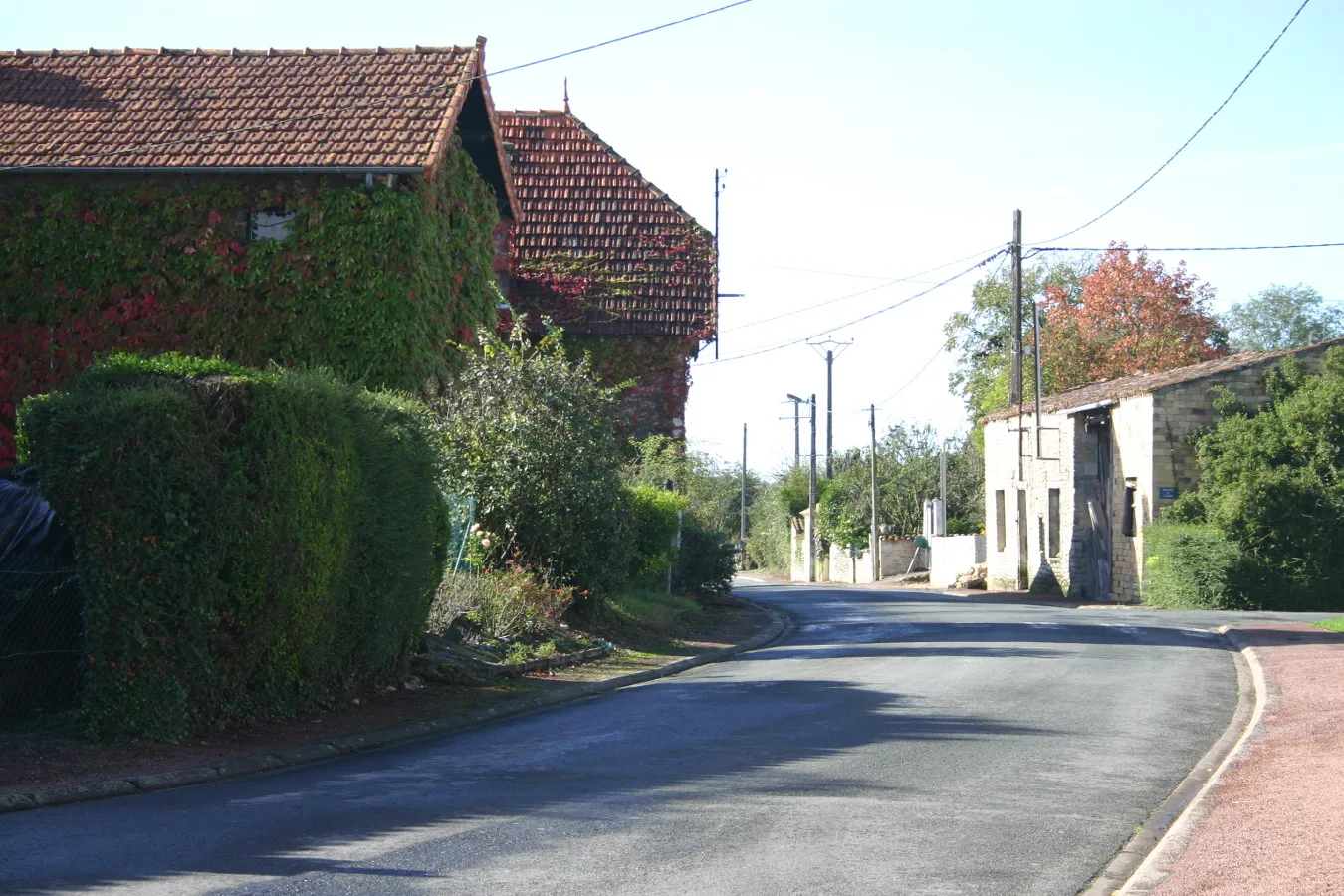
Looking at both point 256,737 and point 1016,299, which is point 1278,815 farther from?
point 1016,299

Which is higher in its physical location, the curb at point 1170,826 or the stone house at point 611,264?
the stone house at point 611,264

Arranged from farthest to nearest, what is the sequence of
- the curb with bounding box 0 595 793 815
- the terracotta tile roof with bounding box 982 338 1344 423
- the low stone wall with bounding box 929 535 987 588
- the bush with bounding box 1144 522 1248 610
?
the low stone wall with bounding box 929 535 987 588, the terracotta tile roof with bounding box 982 338 1344 423, the bush with bounding box 1144 522 1248 610, the curb with bounding box 0 595 793 815

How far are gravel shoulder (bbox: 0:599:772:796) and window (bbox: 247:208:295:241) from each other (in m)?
7.77

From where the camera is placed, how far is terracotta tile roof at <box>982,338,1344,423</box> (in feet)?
98.2

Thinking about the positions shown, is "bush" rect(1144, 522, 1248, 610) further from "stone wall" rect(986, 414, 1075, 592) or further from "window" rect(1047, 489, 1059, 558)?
"window" rect(1047, 489, 1059, 558)

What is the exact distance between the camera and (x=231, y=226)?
776 inches

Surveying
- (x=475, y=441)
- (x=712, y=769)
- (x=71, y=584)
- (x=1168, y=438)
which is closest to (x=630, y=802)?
(x=712, y=769)

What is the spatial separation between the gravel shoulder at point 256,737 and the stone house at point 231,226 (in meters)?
6.22

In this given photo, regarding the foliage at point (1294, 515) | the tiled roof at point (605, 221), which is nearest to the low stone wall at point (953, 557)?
the foliage at point (1294, 515)

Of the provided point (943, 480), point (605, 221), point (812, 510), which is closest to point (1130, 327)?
point (943, 480)

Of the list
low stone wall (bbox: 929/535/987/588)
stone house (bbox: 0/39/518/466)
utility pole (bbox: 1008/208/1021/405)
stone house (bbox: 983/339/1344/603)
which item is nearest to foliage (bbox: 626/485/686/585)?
stone house (bbox: 0/39/518/466)

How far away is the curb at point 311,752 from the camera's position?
330 inches

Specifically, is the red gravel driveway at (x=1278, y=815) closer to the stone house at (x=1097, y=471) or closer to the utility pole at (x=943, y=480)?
the stone house at (x=1097, y=471)

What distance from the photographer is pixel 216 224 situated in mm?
19609
